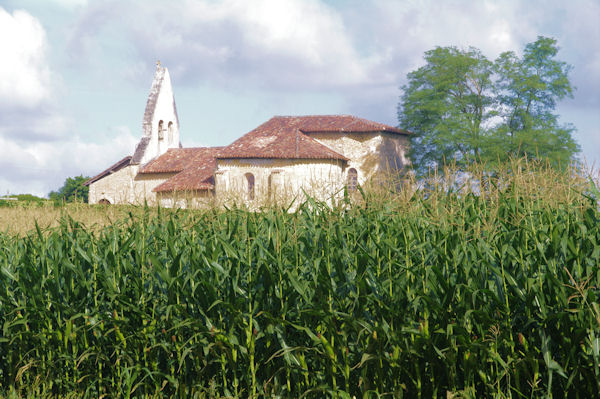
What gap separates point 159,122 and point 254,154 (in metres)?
14.1

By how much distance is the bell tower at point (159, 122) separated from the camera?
135ft

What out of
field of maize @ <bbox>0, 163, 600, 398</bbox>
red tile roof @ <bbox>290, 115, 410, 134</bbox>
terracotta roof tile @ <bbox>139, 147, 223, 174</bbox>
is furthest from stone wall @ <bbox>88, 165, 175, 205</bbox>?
field of maize @ <bbox>0, 163, 600, 398</bbox>

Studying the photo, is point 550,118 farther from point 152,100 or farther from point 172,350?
point 172,350

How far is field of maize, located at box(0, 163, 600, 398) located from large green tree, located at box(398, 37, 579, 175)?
27.5 metres

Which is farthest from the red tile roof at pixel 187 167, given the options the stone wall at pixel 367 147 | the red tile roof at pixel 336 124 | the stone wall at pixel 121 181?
the stone wall at pixel 367 147

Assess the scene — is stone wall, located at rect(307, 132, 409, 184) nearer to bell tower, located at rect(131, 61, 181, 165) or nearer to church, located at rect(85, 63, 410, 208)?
church, located at rect(85, 63, 410, 208)

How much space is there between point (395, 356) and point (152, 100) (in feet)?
134

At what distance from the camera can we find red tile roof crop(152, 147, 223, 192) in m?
34.4

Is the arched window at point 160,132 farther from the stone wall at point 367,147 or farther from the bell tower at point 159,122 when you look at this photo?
the stone wall at point 367,147

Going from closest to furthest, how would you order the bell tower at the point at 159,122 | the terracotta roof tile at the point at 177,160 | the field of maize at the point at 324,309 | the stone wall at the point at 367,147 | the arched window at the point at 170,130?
the field of maize at the point at 324,309 < the stone wall at the point at 367,147 < the terracotta roof tile at the point at 177,160 < the bell tower at the point at 159,122 < the arched window at the point at 170,130

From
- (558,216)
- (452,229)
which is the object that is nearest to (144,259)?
(452,229)

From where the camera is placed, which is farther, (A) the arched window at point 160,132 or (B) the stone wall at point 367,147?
(A) the arched window at point 160,132

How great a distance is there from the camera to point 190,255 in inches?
234

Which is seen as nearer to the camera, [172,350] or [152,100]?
[172,350]
